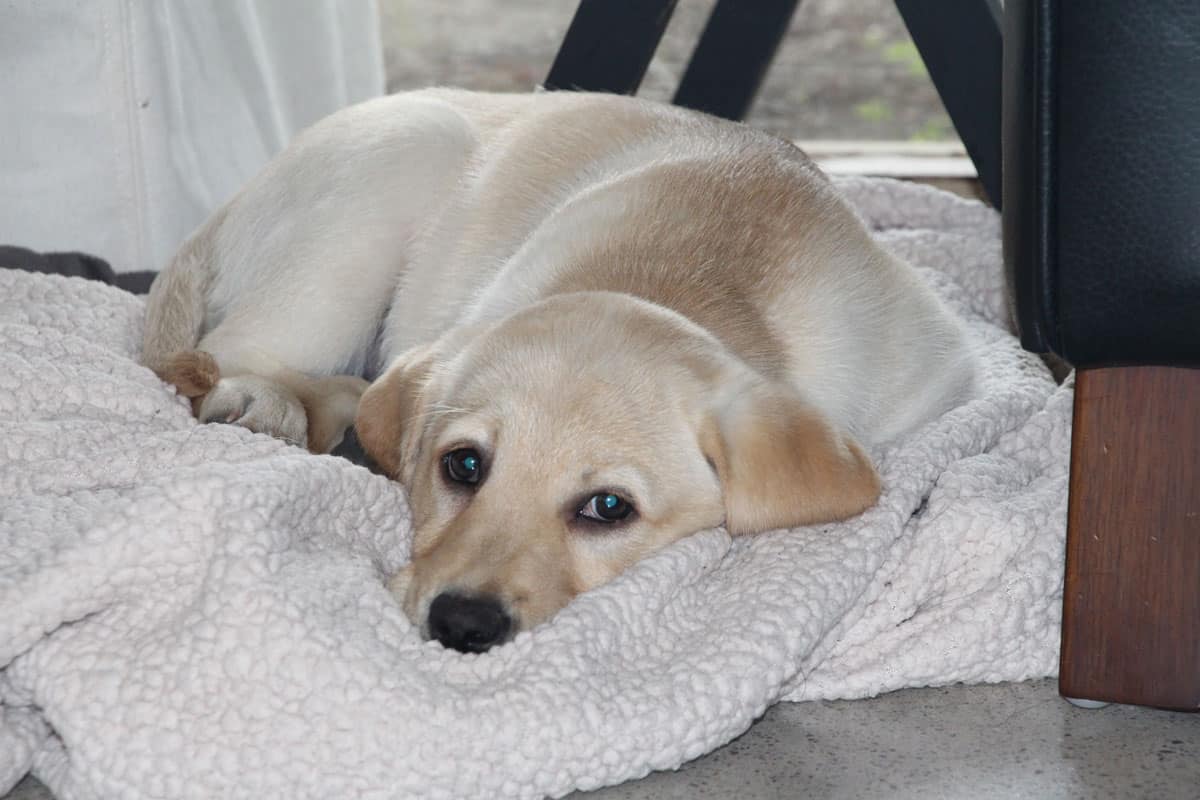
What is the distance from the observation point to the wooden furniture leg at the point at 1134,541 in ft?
5.95

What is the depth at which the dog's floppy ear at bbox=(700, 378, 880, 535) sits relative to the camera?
6.47 feet

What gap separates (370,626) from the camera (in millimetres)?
1709

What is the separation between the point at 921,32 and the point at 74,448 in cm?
223

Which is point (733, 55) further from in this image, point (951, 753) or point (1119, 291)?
point (951, 753)

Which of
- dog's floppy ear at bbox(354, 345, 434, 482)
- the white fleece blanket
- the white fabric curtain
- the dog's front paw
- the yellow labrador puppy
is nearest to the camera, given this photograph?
the white fleece blanket

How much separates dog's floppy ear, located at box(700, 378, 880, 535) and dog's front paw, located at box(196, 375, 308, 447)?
2.88 ft

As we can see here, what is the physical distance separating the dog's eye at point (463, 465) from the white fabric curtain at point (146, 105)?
1918mm

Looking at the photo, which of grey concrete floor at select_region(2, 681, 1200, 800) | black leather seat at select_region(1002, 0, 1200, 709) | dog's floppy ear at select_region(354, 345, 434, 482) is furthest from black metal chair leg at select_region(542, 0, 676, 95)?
grey concrete floor at select_region(2, 681, 1200, 800)

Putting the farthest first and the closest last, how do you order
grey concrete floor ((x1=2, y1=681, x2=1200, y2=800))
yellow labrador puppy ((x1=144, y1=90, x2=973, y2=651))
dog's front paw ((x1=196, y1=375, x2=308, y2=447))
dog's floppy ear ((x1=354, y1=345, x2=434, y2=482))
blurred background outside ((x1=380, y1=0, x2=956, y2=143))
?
blurred background outside ((x1=380, y1=0, x2=956, y2=143))
dog's front paw ((x1=196, y1=375, x2=308, y2=447))
dog's floppy ear ((x1=354, y1=345, x2=434, y2=482))
yellow labrador puppy ((x1=144, y1=90, x2=973, y2=651))
grey concrete floor ((x1=2, y1=681, x2=1200, y2=800))

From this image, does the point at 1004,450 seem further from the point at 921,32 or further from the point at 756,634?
the point at 921,32

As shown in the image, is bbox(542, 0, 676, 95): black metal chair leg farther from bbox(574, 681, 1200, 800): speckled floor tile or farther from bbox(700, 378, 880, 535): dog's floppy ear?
bbox(574, 681, 1200, 800): speckled floor tile

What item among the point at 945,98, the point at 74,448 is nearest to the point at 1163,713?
the point at 74,448

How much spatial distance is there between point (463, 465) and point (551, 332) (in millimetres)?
219

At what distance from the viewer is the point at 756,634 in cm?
177
